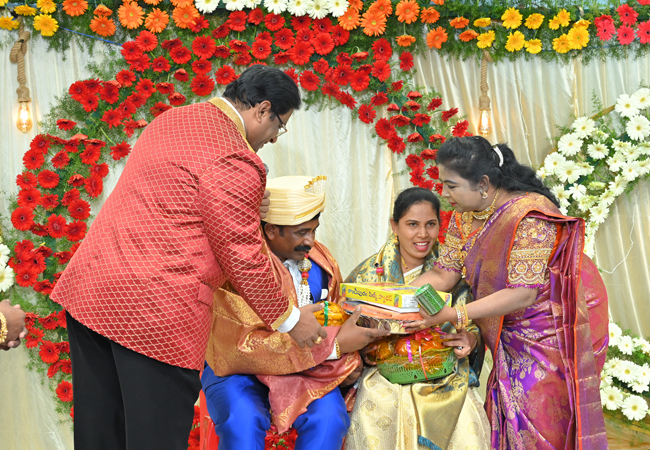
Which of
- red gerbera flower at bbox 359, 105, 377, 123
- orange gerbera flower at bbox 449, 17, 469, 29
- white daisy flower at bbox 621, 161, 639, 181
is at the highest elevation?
orange gerbera flower at bbox 449, 17, 469, 29

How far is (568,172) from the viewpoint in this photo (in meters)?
4.83

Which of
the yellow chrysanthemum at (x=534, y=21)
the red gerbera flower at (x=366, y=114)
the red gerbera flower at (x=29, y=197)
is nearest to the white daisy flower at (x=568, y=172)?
the yellow chrysanthemum at (x=534, y=21)

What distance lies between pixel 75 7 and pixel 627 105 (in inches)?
175

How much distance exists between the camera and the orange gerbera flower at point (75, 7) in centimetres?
430

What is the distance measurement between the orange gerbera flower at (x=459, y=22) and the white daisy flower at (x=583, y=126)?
4.08ft

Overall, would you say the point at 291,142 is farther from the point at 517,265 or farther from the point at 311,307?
the point at 517,265

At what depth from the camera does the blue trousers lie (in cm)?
267

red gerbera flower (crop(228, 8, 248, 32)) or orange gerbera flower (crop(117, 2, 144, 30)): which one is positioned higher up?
orange gerbera flower (crop(117, 2, 144, 30))

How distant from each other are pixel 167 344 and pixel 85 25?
3.26 metres

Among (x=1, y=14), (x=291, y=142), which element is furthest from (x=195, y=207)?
(x=1, y=14)

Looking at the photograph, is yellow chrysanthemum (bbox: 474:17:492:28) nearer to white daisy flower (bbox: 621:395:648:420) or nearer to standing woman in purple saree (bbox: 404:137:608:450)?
standing woman in purple saree (bbox: 404:137:608:450)

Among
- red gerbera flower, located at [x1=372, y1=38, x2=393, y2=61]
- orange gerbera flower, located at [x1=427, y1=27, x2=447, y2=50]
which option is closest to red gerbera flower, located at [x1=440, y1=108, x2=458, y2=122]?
orange gerbera flower, located at [x1=427, y1=27, x2=447, y2=50]

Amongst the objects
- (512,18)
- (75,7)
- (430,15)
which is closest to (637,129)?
(512,18)

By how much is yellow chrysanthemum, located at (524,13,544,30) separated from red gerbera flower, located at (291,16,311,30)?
5.83 feet
